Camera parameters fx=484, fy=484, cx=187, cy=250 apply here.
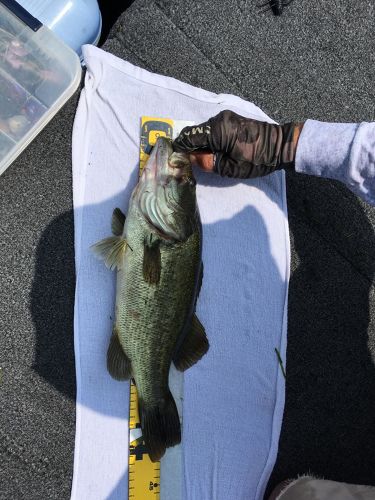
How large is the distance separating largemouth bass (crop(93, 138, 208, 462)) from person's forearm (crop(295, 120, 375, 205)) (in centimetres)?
62

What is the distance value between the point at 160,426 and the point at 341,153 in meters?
1.49

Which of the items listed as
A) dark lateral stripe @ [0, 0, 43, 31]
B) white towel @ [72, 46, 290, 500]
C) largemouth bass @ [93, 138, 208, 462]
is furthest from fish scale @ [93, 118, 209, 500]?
dark lateral stripe @ [0, 0, 43, 31]

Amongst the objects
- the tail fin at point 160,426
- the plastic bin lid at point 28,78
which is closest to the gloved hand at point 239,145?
the plastic bin lid at point 28,78

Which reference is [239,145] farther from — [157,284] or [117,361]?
[117,361]

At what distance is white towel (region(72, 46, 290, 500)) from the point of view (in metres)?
2.24

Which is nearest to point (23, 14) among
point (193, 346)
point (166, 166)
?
point (166, 166)

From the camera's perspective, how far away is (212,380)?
7.89ft

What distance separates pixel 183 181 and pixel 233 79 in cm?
101

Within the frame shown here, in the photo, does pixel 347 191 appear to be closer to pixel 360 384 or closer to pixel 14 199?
pixel 360 384

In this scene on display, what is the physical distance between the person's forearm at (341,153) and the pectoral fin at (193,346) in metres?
0.91

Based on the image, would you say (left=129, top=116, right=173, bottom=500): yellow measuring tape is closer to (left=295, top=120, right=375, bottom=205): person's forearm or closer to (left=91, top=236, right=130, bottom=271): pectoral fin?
(left=91, top=236, right=130, bottom=271): pectoral fin

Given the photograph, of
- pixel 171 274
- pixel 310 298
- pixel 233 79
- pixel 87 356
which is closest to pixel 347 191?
pixel 310 298

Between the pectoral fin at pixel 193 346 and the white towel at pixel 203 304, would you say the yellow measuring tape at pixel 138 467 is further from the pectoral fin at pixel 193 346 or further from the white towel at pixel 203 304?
the pectoral fin at pixel 193 346

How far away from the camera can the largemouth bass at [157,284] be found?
2.03 metres
